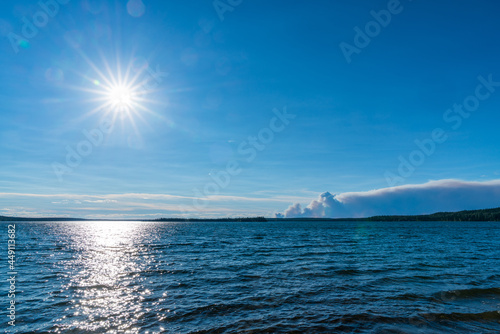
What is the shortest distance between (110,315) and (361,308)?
15.5 metres

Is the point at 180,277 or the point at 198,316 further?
the point at 180,277

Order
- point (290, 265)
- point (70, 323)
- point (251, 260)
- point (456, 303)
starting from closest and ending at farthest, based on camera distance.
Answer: point (70, 323) → point (456, 303) → point (290, 265) → point (251, 260)

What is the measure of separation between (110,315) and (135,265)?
60.5 feet

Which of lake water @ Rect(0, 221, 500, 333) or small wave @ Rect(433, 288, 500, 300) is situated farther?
small wave @ Rect(433, 288, 500, 300)

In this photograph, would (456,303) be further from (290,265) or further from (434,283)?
(290,265)

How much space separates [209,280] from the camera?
25.1m

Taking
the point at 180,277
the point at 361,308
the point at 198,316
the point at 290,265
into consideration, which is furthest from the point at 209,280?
the point at 361,308

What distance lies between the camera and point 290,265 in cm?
3212

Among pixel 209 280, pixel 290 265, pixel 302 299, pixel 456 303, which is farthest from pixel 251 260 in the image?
pixel 456 303

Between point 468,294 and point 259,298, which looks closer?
point 259,298

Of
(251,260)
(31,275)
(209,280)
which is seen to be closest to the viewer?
(209,280)

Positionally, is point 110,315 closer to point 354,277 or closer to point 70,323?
point 70,323

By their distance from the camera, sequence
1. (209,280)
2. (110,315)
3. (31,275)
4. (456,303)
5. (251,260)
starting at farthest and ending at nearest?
(251,260) → (31,275) → (209,280) → (456,303) → (110,315)

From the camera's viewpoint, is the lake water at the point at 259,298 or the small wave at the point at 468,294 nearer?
the lake water at the point at 259,298
